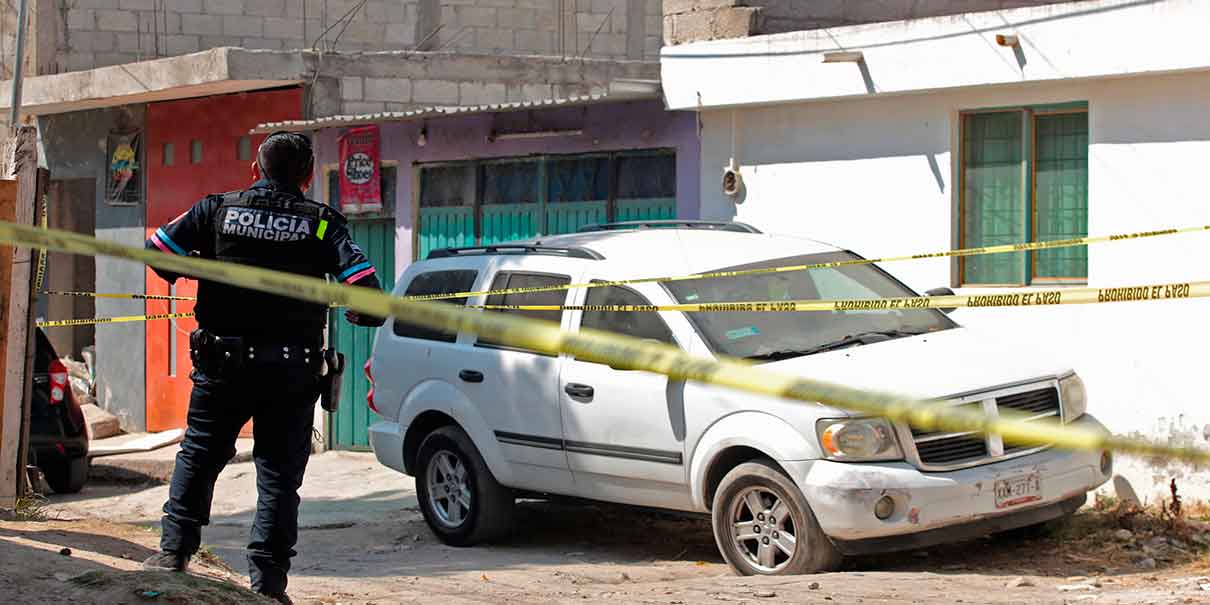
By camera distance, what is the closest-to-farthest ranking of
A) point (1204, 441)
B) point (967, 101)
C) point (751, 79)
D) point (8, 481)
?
1. point (8, 481)
2. point (1204, 441)
3. point (967, 101)
4. point (751, 79)

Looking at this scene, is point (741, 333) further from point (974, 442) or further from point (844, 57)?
point (844, 57)

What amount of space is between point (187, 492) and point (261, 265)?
875mm

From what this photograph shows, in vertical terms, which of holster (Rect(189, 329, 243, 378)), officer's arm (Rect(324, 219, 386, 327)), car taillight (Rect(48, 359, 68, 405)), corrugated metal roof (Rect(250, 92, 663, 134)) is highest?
corrugated metal roof (Rect(250, 92, 663, 134))

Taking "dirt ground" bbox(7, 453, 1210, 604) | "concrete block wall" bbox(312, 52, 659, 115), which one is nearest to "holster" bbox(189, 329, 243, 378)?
"dirt ground" bbox(7, 453, 1210, 604)

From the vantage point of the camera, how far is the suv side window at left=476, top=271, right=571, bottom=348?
9.34m

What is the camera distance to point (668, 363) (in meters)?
3.10

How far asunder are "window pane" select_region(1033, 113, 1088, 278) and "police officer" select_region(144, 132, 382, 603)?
5634mm

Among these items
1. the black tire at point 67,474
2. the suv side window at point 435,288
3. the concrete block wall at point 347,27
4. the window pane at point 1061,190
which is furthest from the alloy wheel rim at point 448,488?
the concrete block wall at point 347,27

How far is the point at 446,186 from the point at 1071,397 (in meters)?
7.34

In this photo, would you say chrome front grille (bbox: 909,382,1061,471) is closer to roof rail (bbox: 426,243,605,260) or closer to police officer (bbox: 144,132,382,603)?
roof rail (bbox: 426,243,605,260)

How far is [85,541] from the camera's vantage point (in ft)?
23.2

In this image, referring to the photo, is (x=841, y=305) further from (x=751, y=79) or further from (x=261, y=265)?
(x=751, y=79)

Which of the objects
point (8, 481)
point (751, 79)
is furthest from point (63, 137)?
point (8, 481)

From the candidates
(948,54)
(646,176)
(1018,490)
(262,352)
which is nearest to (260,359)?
(262,352)
